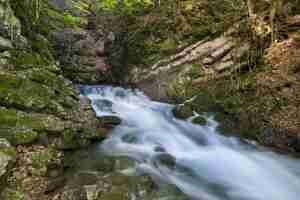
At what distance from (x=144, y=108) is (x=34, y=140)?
22.9 ft

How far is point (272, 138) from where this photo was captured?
952 cm

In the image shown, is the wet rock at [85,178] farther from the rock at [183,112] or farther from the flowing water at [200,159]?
the rock at [183,112]

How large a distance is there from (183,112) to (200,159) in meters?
3.13

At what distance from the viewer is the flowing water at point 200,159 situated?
287 inches

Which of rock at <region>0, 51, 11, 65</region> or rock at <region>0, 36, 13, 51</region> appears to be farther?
rock at <region>0, 36, 13, 51</region>

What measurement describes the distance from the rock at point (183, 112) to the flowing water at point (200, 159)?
25 centimetres

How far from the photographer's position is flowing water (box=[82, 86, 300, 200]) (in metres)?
7.30

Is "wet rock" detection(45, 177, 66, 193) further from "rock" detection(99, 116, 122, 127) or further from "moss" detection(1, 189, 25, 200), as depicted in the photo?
"rock" detection(99, 116, 122, 127)

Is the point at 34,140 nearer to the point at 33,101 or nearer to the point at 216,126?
the point at 33,101

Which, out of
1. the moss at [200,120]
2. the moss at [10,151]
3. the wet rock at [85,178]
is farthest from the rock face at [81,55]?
the moss at [10,151]

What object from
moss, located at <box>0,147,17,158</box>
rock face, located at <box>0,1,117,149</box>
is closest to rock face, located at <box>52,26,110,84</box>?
rock face, located at <box>0,1,117,149</box>

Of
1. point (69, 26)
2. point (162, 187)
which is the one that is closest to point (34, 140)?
point (162, 187)

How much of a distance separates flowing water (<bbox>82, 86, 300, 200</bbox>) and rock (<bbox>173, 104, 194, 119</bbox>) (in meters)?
0.25

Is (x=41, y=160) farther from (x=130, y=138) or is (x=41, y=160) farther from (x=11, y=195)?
(x=130, y=138)
